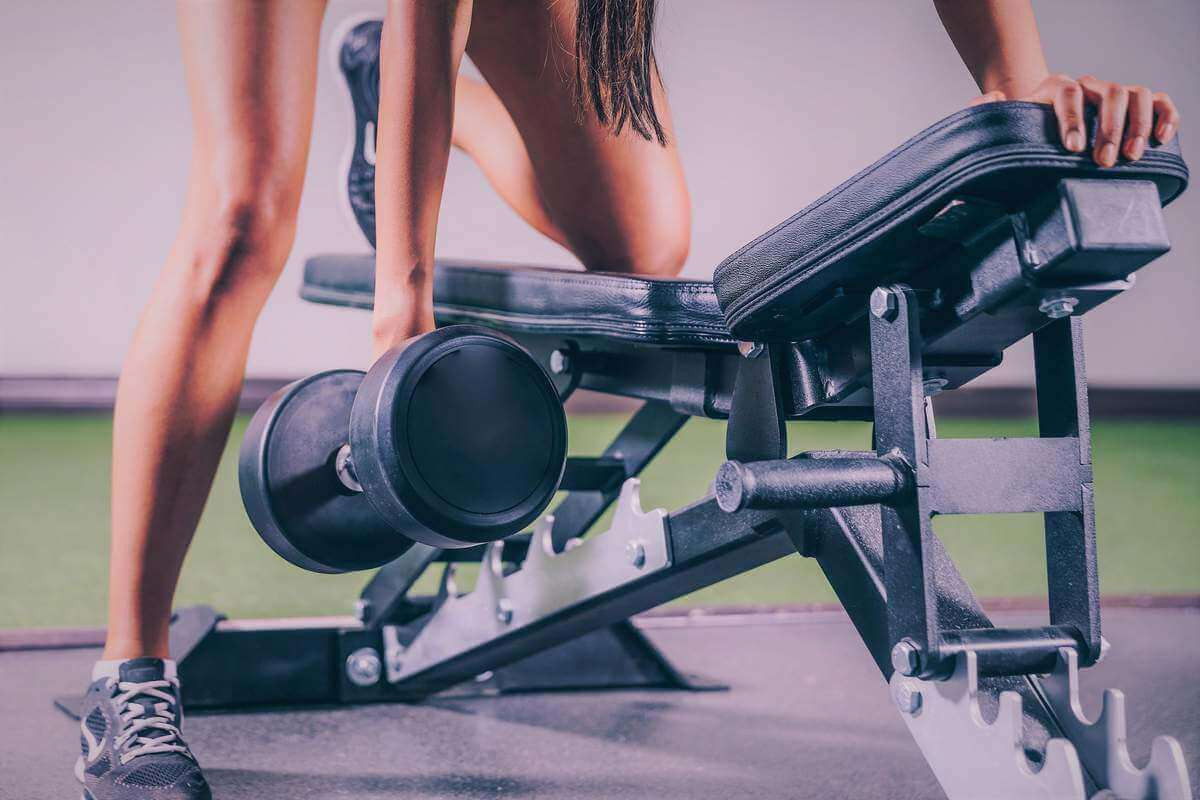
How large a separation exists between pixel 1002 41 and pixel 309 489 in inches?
29.4

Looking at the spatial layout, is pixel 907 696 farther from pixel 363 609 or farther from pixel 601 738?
pixel 363 609

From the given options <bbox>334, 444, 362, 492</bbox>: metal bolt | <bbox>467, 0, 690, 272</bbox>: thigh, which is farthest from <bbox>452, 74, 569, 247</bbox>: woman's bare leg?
<bbox>334, 444, 362, 492</bbox>: metal bolt

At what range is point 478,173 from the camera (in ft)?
12.4

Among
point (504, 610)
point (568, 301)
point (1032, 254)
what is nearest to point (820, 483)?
point (1032, 254)

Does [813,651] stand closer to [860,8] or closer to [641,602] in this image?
[641,602]

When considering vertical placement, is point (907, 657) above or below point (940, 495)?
below

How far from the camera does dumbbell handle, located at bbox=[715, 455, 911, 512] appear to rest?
692 millimetres

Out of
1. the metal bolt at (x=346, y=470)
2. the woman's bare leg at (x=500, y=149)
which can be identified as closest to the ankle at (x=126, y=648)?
the metal bolt at (x=346, y=470)

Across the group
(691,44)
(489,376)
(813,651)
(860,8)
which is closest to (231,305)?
(489,376)

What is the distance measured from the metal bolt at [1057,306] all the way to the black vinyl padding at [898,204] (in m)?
0.07

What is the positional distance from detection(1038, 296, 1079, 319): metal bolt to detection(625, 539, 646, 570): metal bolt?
0.48 m

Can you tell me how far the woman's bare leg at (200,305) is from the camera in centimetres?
106

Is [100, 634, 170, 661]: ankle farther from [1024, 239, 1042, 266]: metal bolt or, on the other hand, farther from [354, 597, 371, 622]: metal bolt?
[1024, 239, 1042, 266]: metal bolt

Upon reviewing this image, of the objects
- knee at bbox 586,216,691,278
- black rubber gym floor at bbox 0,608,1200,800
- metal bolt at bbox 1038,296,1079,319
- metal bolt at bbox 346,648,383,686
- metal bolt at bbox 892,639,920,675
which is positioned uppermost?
knee at bbox 586,216,691,278
